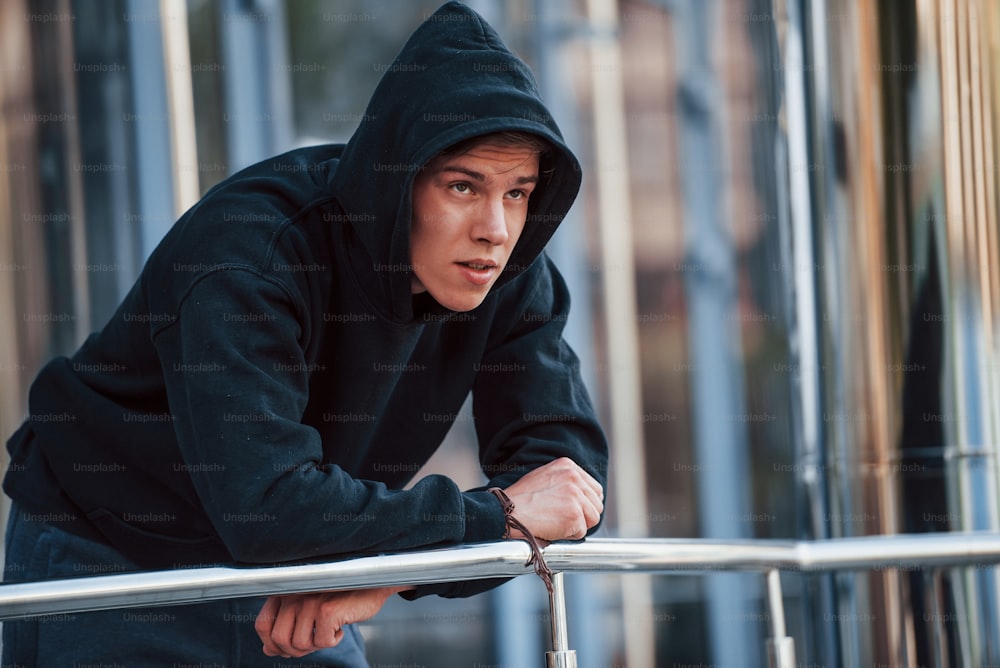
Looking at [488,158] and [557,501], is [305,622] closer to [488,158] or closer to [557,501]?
[557,501]

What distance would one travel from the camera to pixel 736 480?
6.59m

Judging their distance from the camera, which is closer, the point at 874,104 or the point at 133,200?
the point at 874,104

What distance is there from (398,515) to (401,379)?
1.55 feet

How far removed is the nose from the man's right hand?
1.11 ft

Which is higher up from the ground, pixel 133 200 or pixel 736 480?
pixel 133 200

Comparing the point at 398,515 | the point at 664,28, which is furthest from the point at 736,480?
the point at 398,515

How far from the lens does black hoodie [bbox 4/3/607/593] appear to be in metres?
1.48

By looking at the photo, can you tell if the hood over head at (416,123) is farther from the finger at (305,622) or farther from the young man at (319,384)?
the finger at (305,622)

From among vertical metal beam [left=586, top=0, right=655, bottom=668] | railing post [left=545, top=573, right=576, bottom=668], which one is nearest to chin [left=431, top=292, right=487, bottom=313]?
railing post [left=545, top=573, right=576, bottom=668]

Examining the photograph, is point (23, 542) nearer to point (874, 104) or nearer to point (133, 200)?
point (874, 104)

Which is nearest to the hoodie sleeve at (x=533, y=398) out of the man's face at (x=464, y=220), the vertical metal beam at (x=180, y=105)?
the man's face at (x=464, y=220)

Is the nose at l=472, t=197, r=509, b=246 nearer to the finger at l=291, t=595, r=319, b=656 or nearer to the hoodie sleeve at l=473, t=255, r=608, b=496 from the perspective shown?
the hoodie sleeve at l=473, t=255, r=608, b=496

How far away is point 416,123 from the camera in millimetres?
1649

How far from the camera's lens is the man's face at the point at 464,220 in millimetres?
1675
